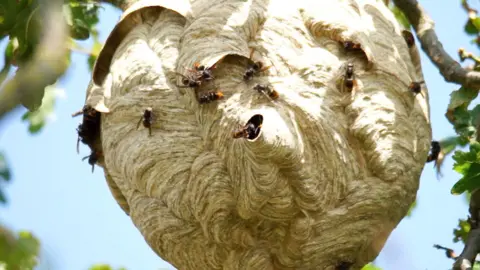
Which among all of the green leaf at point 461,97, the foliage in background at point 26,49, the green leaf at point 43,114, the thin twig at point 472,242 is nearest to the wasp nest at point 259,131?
the green leaf at point 461,97

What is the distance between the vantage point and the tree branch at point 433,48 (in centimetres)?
380

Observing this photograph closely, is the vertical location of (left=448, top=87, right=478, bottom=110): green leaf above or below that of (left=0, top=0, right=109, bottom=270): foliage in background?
above

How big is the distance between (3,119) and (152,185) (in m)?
2.19

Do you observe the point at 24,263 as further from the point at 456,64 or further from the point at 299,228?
the point at 456,64

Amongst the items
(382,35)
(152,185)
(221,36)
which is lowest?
(152,185)

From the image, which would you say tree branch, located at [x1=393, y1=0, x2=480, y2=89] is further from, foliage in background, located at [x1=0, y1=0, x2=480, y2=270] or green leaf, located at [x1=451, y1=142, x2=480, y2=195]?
green leaf, located at [x1=451, y1=142, x2=480, y2=195]

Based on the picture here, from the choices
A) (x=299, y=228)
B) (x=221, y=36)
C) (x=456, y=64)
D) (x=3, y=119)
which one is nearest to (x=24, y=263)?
(x=3, y=119)

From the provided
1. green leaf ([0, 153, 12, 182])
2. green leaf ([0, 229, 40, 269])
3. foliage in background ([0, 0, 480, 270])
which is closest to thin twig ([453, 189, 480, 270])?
foliage in background ([0, 0, 480, 270])

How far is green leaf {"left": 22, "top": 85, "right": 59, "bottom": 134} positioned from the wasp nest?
1.35m

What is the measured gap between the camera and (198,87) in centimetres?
347

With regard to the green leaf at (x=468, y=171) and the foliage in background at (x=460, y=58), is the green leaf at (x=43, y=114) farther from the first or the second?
the green leaf at (x=468, y=171)

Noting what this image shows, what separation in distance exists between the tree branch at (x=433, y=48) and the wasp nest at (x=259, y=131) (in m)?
0.19

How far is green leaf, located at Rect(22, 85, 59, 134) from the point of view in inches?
203

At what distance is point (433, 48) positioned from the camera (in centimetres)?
407
